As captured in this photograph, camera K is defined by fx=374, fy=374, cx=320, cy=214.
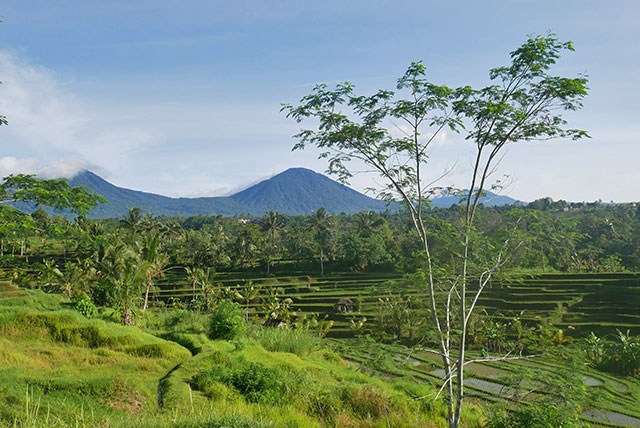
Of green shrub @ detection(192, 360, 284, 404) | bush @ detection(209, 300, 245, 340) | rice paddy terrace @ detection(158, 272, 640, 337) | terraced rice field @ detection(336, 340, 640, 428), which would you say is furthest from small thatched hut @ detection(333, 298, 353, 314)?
green shrub @ detection(192, 360, 284, 404)

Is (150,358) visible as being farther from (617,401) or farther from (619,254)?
(619,254)

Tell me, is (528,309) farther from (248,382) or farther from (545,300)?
(248,382)

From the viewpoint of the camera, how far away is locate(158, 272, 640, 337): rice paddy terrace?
34.0 meters

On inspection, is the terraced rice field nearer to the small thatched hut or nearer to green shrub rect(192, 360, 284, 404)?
green shrub rect(192, 360, 284, 404)

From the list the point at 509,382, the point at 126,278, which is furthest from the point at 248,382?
the point at 126,278

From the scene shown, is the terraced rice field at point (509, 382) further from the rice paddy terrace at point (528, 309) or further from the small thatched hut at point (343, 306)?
the small thatched hut at point (343, 306)

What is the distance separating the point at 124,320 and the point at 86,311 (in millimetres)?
2355

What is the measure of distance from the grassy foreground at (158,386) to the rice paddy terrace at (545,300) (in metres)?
19.4

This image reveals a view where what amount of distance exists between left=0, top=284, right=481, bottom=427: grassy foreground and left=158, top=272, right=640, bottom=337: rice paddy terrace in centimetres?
1937

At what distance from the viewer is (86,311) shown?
47.3 feet

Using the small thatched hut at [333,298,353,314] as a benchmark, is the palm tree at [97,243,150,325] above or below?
above

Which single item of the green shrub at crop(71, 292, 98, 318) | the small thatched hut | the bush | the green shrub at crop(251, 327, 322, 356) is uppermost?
the green shrub at crop(71, 292, 98, 318)

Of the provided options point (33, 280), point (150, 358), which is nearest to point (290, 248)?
point (33, 280)

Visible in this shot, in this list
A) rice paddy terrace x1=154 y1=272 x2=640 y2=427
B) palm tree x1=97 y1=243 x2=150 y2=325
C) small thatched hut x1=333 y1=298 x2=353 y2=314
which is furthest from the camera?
small thatched hut x1=333 y1=298 x2=353 y2=314
